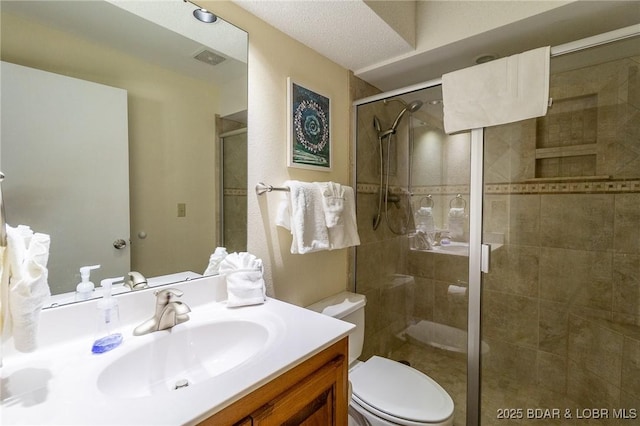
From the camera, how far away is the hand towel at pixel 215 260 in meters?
1.16

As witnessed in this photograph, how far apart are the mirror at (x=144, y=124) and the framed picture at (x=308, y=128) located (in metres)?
0.27

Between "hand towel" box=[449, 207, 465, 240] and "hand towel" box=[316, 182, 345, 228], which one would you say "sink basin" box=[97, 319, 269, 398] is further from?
"hand towel" box=[449, 207, 465, 240]

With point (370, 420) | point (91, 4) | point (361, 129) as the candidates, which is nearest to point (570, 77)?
point (361, 129)

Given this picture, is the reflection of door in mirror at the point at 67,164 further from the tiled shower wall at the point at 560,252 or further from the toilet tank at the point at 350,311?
the tiled shower wall at the point at 560,252

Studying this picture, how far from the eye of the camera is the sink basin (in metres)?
0.74

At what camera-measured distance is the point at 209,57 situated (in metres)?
1.15

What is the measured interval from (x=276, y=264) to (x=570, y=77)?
1828mm

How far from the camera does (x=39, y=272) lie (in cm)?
62

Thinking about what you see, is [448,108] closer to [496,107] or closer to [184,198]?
A: [496,107]

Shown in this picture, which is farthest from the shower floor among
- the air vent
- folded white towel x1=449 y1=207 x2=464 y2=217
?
the air vent

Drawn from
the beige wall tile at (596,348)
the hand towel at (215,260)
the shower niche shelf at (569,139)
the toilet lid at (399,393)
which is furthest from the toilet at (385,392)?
the shower niche shelf at (569,139)

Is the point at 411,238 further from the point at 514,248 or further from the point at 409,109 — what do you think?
the point at 409,109

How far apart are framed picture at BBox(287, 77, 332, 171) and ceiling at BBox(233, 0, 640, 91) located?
253 millimetres

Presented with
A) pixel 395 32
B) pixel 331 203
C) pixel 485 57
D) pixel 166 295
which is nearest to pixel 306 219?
pixel 331 203
